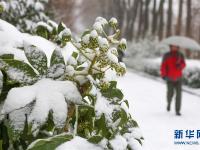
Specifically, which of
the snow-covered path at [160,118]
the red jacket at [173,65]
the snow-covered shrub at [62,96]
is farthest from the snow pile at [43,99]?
the red jacket at [173,65]

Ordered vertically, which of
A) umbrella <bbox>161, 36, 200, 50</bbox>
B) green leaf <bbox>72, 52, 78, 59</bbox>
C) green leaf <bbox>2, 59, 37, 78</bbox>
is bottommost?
green leaf <bbox>2, 59, 37, 78</bbox>

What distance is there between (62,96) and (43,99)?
0.05 m

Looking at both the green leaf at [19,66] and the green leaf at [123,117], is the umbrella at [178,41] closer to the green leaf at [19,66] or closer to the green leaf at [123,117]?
the green leaf at [123,117]

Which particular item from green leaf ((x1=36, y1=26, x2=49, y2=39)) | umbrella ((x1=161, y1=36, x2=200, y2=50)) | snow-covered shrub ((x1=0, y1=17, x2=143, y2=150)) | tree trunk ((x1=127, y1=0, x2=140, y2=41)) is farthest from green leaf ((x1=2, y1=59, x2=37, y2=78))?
tree trunk ((x1=127, y1=0, x2=140, y2=41))

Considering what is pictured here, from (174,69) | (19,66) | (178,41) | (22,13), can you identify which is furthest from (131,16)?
(19,66)

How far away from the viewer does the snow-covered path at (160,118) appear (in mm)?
8320

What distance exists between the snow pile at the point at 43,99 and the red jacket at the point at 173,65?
10311 mm

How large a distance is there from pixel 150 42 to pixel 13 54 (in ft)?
103

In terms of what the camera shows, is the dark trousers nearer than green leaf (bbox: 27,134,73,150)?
No

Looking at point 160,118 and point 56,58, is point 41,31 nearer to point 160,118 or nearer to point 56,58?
point 56,58

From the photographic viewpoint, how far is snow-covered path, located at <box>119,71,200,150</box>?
8.32 metres

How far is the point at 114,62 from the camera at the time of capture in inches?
50.2

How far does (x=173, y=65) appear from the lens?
11484 mm

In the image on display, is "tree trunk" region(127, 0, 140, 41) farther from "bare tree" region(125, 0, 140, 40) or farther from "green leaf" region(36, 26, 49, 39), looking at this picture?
"green leaf" region(36, 26, 49, 39)
